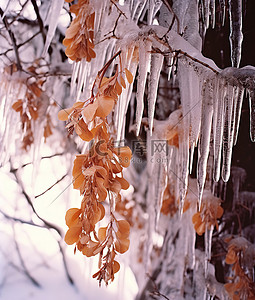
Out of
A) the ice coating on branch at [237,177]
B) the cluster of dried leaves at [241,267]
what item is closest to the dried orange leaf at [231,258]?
the cluster of dried leaves at [241,267]

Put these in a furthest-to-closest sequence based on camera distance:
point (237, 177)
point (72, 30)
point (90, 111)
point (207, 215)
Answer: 1. point (237, 177)
2. point (207, 215)
3. point (72, 30)
4. point (90, 111)

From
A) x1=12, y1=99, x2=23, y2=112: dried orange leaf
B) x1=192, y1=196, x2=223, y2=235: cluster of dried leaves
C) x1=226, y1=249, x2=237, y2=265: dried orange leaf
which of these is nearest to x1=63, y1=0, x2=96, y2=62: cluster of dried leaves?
x1=12, y1=99, x2=23, y2=112: dried orange leaf

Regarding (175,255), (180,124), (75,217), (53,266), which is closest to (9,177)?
(53,266)

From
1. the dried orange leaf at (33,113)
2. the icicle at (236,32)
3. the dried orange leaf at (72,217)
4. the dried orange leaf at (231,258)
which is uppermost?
the icicle at (236,32)

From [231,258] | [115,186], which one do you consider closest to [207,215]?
[231,258]

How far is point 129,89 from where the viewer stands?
2.62ft

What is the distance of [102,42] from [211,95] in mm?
348

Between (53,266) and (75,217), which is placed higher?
(75,217)

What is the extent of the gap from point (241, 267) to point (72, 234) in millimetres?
891

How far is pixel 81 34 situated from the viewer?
2.17 feet

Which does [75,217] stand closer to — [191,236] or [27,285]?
[191,236]

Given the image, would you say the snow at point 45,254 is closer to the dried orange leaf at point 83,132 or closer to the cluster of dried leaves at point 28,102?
the cluster of dried leaves at point 28,102

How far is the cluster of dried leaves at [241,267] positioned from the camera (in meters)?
1.07

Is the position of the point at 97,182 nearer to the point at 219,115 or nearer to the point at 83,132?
the point at 83,132
